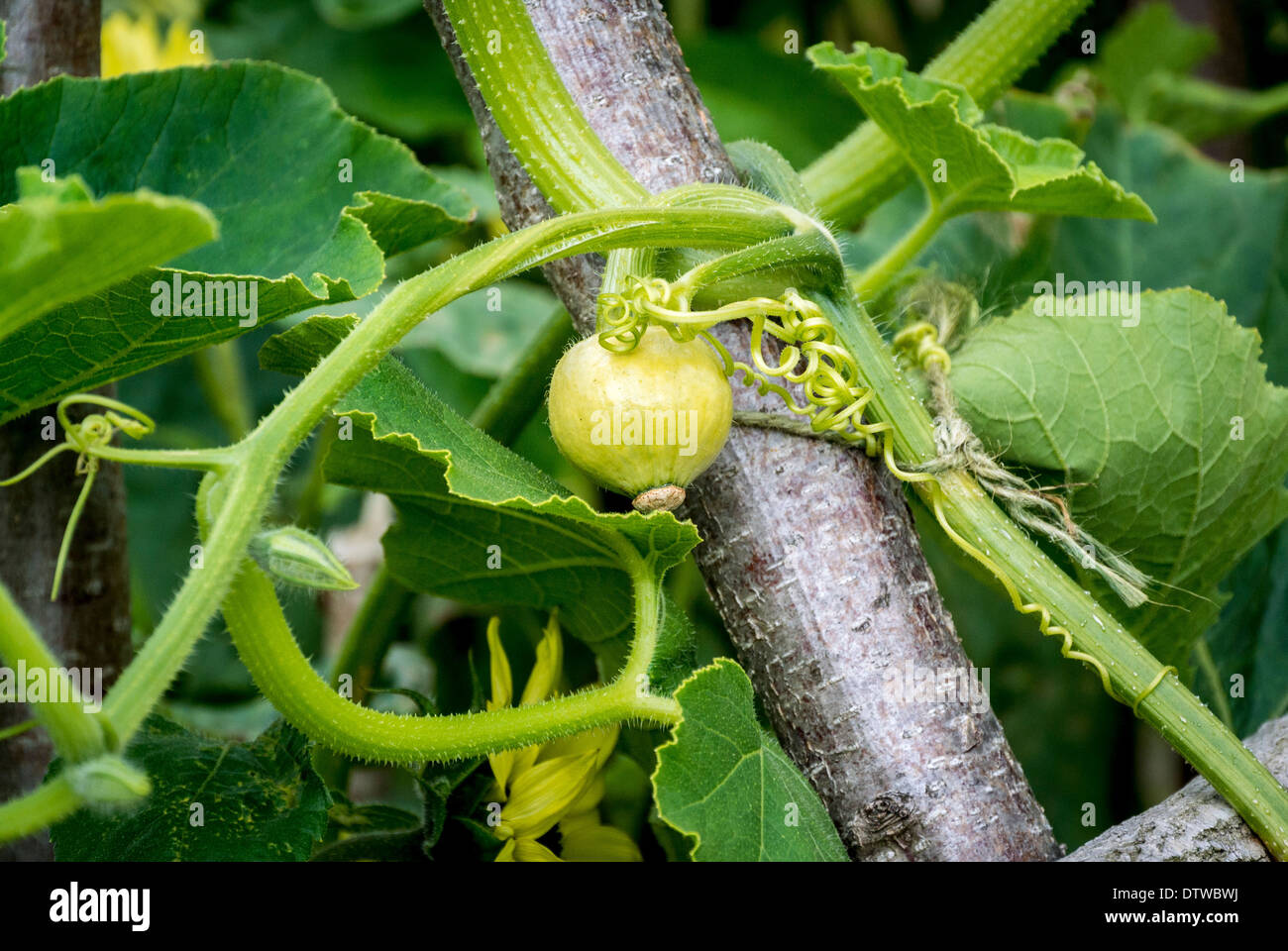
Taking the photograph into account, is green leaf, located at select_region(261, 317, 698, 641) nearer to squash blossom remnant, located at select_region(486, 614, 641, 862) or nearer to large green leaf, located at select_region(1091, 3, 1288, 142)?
squash blossom remnant, located at select_region(486, 614, 641, 862)

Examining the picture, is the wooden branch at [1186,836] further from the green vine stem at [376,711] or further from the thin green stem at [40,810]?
the thin green stem at [40,810]

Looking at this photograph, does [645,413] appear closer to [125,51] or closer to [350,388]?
[350,388]

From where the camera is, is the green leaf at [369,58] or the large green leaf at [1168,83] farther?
the green leaf at [369,58]

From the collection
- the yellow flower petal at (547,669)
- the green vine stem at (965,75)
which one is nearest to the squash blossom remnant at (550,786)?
the yellow flower petal at (547,669)

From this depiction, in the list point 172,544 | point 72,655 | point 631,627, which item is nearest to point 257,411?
point 172,544

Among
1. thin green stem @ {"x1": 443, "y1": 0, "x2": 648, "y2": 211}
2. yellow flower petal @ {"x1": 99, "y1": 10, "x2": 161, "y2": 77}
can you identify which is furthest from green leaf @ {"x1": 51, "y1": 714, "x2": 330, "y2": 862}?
yellow flower petal @ {"x1": 99, "y1": 10, "x2": 161, "y2": 77}

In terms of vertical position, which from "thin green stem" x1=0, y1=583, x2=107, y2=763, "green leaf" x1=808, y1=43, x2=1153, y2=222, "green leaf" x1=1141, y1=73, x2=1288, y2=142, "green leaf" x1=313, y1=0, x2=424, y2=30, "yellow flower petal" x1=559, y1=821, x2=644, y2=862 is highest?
"green leaf" x1=313, y1=0, x2=424, y2=30
